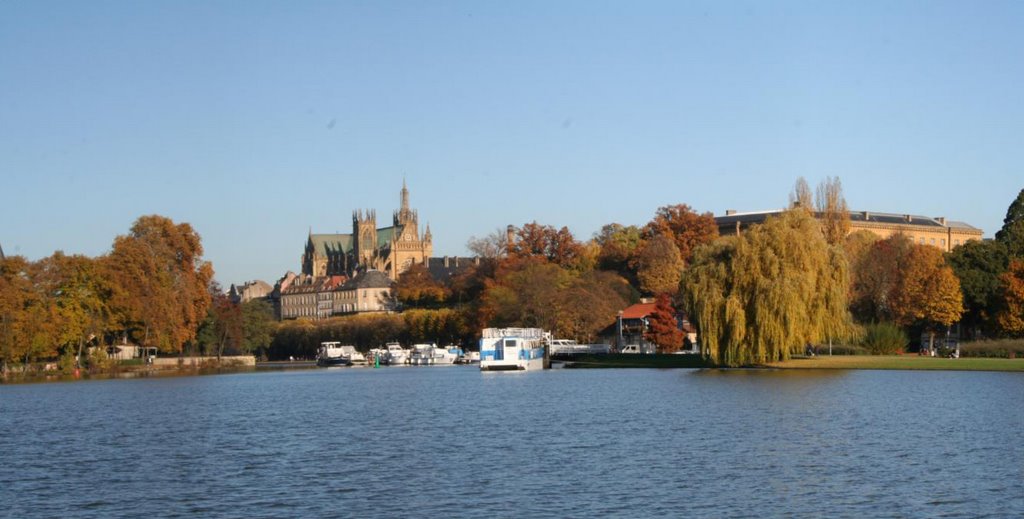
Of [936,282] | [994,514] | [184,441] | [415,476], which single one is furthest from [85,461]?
[936,282]

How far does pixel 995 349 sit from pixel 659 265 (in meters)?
54.9

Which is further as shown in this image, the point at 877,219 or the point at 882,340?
the point at 877,219

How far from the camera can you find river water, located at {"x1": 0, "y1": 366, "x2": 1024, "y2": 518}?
96.1ft

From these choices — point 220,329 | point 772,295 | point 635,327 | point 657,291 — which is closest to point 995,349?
point 772,295

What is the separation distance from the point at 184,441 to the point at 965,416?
2717cm

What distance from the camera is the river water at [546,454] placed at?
29.3m

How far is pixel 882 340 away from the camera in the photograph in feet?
306

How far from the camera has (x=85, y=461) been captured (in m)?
39.0

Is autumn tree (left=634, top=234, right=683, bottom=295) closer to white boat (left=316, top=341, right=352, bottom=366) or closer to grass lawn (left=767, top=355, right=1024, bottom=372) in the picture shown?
white boat (left=316, top=341, right=352, bottom=366)

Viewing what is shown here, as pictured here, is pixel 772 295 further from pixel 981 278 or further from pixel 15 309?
pixel 15 309

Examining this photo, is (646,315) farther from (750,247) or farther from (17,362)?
(17,362)

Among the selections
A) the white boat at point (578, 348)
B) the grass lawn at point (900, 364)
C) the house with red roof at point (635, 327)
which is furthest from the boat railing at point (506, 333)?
the grass lawn at point (900, 364)

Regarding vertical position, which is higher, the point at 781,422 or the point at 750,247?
the point at 750,247

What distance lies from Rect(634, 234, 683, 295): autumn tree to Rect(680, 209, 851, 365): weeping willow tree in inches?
2171
